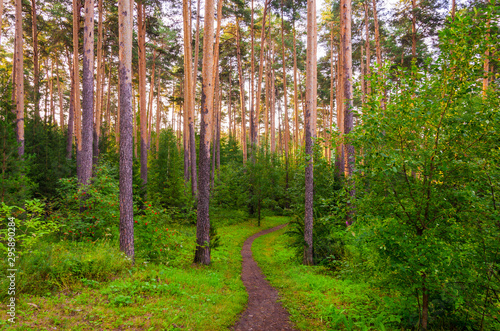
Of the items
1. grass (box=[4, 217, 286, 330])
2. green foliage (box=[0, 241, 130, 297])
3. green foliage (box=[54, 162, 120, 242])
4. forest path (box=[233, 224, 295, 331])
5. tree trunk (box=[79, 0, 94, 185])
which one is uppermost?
tree trunk (box=[79, 0, 94, 185])

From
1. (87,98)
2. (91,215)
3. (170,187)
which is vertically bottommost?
(91,215)

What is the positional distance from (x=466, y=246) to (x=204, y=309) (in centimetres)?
463

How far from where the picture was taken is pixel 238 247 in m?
12.8

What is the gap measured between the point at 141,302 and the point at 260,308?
2.75 m

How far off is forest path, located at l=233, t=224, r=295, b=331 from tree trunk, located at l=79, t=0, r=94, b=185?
7508mm

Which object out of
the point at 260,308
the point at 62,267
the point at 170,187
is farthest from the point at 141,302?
the point at 170,187

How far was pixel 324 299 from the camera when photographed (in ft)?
20.0

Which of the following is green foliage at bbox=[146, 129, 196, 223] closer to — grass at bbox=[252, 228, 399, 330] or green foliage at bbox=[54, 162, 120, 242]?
green foliage at bbox=[54, 162, 120, 242]

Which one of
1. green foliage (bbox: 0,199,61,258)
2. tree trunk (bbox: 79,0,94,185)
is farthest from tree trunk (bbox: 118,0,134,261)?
tree trunk (bbox: 79,0,94,185)

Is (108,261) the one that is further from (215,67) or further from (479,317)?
(215,67)

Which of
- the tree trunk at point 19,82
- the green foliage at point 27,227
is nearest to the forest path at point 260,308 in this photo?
the green foliage at point 27,227

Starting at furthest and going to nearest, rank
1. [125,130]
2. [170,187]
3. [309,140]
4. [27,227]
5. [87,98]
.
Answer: [170,187], [87,98], [309,140], [125,130], [27,227]

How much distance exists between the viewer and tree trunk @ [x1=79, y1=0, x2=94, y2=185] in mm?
10039

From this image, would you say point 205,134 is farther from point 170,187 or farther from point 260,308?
point 170,187
